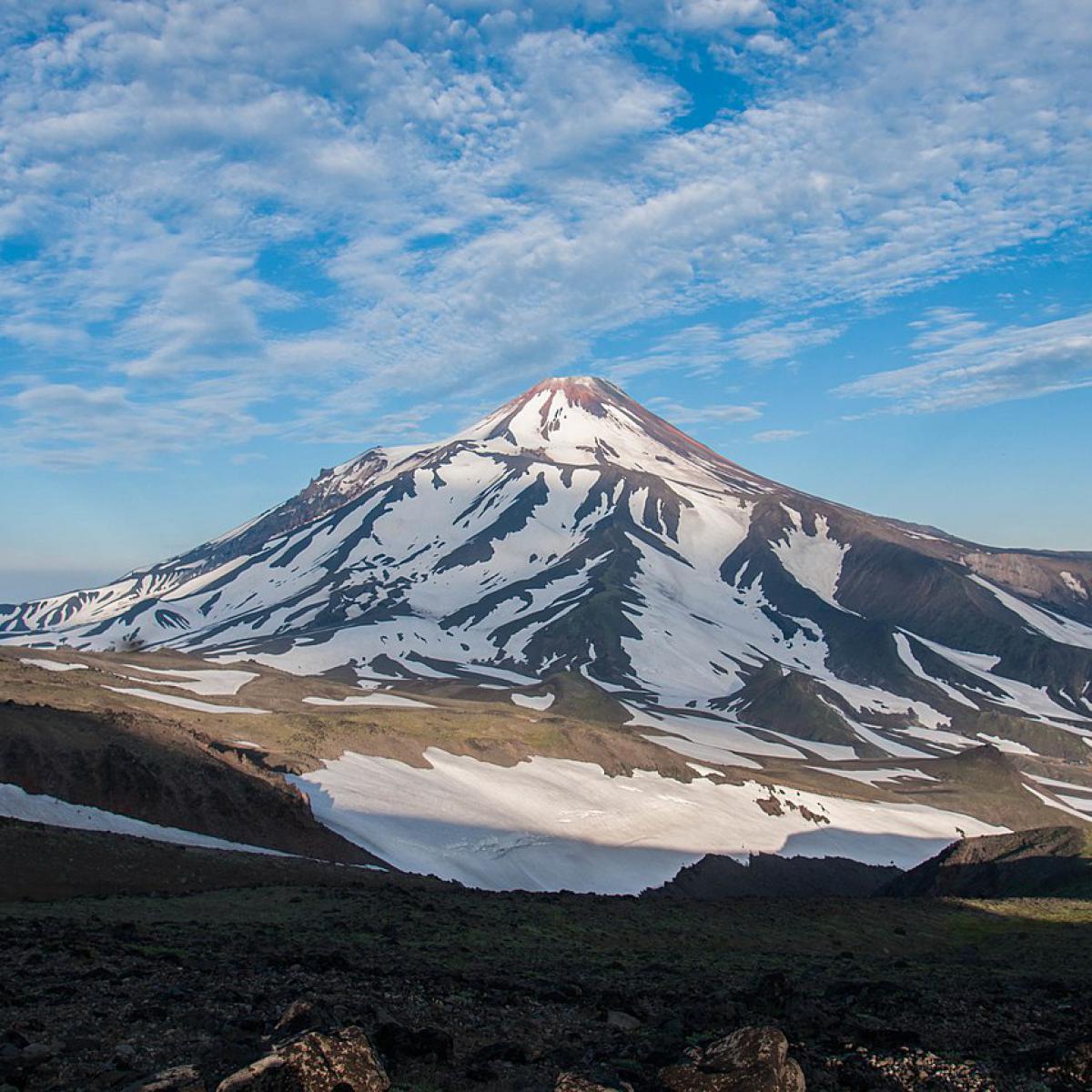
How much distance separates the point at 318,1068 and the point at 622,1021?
613 centimetres

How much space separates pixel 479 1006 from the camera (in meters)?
14.9

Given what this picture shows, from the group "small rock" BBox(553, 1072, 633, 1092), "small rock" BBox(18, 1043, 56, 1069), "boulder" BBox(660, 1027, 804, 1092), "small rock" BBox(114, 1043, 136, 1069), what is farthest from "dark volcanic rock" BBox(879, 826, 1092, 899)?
"small rock" BBox(18, 1043, 56, 1069)

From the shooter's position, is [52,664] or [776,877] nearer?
[776,877]

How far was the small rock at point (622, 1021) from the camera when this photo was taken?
14337mm

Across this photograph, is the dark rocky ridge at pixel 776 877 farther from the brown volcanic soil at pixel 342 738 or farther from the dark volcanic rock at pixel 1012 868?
the brown volcanic soil at pixel 342 738

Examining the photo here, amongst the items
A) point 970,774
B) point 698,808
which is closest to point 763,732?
point 970,774

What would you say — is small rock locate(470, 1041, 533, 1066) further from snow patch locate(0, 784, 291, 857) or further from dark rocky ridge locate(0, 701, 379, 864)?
dark rocky ridge locate(0, 701, 379, 864)

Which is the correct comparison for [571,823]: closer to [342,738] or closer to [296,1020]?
[342,738]

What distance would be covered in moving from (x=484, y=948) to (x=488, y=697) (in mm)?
125102

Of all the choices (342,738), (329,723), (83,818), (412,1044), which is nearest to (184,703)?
(329,723)

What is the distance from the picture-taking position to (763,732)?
501 ft

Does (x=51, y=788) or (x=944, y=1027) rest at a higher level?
(x=944, y=1027)

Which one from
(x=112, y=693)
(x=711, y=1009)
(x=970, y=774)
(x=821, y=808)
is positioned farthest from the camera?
(x=970, y=774)

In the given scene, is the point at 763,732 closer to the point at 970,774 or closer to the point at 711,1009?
the point at 970,774
